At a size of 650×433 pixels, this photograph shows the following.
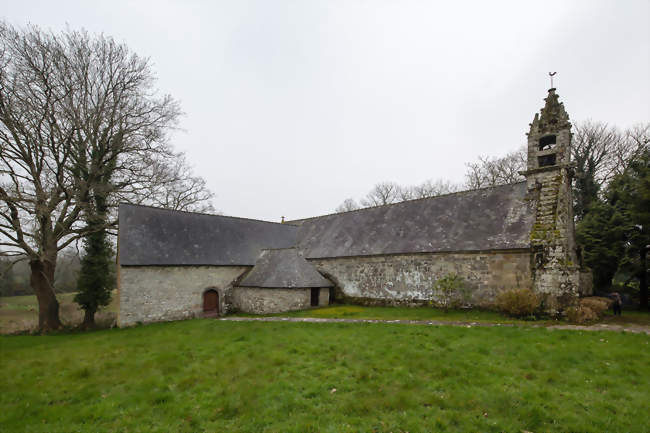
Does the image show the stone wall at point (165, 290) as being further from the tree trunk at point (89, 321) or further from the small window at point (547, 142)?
the small window at point (547, 142)

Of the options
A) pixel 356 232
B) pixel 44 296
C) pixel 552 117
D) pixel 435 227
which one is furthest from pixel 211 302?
pixel 552 117

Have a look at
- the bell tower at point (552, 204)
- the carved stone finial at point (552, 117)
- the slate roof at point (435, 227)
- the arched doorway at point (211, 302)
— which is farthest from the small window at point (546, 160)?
the arched doorway at point (211, 302)

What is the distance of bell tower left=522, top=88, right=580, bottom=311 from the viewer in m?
12.1

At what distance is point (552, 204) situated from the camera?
43.9 feet

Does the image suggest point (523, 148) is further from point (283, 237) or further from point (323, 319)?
point (323, 319)

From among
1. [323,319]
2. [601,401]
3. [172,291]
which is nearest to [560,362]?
[601,401]

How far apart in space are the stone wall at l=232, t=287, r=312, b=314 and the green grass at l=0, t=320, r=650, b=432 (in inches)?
260

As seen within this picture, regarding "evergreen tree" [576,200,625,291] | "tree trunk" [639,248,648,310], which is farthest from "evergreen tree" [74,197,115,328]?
"tree trunk" [639,248,648,310]

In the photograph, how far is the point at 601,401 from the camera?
543 centimetres

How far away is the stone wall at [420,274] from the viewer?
45.9 feet

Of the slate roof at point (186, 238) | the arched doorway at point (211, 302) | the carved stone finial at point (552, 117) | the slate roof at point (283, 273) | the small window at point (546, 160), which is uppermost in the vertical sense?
the carved stone finial at point (552, 117)

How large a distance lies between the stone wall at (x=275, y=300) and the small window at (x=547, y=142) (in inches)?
553

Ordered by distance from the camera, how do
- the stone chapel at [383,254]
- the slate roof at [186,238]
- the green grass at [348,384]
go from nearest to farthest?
1. the green grass at [348,384]
2. the stone chapel at [383,254]
3. the slate roof at [186,238]

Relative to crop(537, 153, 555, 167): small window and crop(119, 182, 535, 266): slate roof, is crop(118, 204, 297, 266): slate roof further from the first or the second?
crop(537, 153, 555, 167): small window
